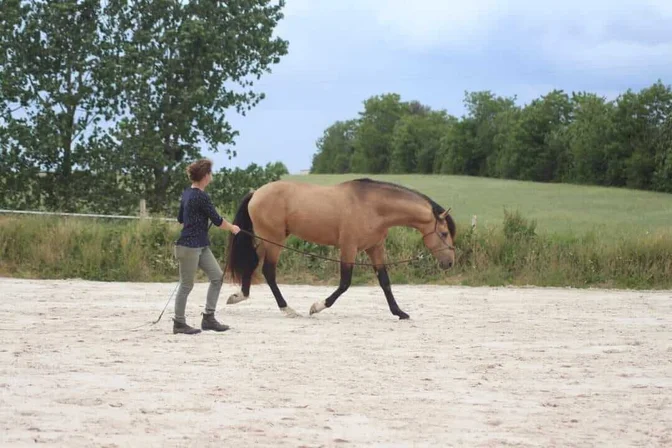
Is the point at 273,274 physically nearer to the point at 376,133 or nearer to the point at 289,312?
the point at 289,312

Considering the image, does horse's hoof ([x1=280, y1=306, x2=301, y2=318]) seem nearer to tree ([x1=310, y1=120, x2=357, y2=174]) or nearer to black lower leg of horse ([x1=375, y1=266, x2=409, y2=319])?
black lower leg of horse ([x1=375, y1=266, x2=409, y2=319])

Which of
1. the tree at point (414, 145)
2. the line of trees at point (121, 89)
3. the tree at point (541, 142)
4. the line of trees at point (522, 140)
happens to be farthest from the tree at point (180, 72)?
the tree at point (414, 145)

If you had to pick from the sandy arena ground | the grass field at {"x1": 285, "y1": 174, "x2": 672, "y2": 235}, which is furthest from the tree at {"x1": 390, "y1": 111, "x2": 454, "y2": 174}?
the sandy arena ground

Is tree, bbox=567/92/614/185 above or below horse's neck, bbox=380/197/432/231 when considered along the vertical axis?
above

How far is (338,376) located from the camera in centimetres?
841

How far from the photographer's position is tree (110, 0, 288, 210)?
75.0 ft

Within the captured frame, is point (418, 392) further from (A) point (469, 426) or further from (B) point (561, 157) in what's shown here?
(B) point (561, 157)

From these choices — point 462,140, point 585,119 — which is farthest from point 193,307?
point 462,140

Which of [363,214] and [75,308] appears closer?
[363,214]

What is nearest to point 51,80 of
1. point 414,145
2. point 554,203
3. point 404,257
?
point 404,257

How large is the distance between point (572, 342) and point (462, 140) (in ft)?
238

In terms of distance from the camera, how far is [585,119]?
66125 mm

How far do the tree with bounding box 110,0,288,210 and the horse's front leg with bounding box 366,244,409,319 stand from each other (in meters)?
11.0

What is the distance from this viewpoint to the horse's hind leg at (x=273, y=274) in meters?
12.5
